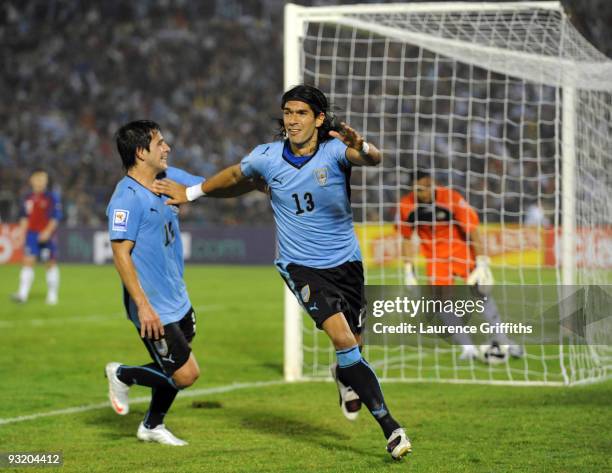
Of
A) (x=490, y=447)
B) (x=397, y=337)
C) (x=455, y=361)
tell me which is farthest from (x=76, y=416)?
(x=455, y=361)

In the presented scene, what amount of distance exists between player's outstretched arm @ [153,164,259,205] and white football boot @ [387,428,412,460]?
1738 millimetres

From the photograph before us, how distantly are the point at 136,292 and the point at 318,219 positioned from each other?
3.82 feet

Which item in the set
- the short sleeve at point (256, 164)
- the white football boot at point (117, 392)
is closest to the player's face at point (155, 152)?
the short sleeve at point (256, 164)

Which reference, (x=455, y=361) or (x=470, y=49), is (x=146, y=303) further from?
Answer: (x=455, y=361)

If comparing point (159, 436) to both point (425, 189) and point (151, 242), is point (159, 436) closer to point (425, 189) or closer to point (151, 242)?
point (151, 242)

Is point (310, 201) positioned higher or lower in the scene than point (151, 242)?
higher

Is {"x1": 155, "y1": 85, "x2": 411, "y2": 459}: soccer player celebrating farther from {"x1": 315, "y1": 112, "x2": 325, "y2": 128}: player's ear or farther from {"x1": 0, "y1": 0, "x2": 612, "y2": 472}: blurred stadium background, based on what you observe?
{"x1": 0, "y1": 0, "x2": 612, "y2": 472}: blurred stadium background

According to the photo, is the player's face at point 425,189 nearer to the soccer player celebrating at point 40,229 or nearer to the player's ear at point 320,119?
the player's ear at point 320,119

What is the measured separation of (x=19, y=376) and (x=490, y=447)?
5.16m

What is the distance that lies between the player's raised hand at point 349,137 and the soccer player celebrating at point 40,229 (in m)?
12.7

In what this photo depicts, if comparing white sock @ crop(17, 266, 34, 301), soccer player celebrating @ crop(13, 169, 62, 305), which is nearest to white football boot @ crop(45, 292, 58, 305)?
soccer player celebrating @ crop(13, 169, 62, 305)

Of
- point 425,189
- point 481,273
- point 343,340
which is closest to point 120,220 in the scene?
point 343,340

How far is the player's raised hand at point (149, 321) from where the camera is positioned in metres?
6.16

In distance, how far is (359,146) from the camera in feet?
18.3
